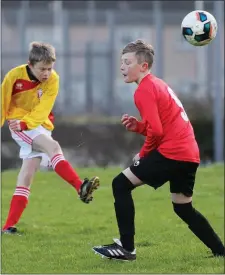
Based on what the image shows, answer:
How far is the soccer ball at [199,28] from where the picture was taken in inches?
288

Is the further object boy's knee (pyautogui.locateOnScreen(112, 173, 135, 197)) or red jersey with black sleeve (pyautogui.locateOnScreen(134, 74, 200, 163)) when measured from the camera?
boy's knee (pyautogui.locateOnScreen(112, 173, 135, 197))

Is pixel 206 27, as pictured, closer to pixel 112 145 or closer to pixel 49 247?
pixel 49 247

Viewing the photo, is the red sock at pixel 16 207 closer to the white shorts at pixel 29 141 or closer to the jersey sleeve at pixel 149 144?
the white shorts at pixel 29 141

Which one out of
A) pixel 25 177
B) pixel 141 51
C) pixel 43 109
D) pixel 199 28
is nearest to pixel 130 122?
pixel 141 51

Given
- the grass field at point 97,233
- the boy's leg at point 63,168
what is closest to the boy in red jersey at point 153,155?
the grass field at point 97,233

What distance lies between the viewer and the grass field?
22.2ft

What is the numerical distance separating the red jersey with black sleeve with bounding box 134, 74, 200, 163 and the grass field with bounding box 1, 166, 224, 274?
2.85ft

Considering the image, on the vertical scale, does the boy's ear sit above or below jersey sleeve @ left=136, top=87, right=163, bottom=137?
above

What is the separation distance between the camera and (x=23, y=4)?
20.0 m

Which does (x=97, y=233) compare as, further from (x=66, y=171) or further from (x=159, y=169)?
(x=159, y=169)

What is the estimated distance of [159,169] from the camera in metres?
6.68

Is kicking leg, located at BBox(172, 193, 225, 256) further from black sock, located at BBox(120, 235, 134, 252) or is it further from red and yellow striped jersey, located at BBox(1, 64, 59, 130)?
red and yellow striped jersey, located at BBox(1, 64, 59, 130)

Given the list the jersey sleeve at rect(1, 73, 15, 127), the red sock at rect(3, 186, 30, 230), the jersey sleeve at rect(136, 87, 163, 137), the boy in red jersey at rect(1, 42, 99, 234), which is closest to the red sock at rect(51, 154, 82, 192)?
the boy in red jersey at rect(1, 42, 99, 234)

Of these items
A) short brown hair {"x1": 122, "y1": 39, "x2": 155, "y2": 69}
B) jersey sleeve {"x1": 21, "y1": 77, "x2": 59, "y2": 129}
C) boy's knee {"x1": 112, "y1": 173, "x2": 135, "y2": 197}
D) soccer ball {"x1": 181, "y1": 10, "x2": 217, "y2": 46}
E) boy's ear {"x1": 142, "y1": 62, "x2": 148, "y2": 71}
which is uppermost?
soccer ball {"x1": 181, "y1": 10, "x2": 217, "y2": 46}
